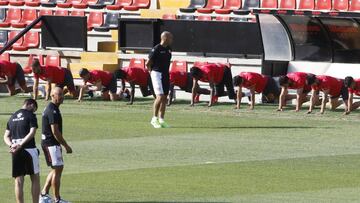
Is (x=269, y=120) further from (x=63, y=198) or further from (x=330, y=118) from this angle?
(x=63, y=198)

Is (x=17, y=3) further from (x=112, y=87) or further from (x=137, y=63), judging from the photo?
(x=112, y=87)

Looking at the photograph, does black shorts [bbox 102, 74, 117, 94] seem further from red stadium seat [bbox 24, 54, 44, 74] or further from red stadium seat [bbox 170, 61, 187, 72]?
red stadium seat [bbox 24, 54, 44, 74]

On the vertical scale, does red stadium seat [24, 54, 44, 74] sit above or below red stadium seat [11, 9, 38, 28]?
below

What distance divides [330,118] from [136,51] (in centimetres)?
843

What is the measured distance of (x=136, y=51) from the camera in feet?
118

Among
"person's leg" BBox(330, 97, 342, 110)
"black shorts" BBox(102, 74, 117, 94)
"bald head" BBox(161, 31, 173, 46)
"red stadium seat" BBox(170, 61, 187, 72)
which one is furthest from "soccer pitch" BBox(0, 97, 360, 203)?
"red stadium seat" BBox(170, 61, 187, 72)

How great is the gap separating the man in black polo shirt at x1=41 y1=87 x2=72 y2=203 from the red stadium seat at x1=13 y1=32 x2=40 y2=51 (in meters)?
23.7

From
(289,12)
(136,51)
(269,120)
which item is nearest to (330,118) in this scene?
(269,120)

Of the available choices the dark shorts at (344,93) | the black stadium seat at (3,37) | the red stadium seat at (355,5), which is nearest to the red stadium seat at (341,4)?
the red stadium seat at (355,5)

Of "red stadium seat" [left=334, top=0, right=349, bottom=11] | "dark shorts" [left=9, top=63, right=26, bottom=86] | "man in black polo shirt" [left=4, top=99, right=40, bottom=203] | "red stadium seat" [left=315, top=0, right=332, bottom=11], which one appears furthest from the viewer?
"red stadium seat" [left=315, top=0, right=332, bottom=11]

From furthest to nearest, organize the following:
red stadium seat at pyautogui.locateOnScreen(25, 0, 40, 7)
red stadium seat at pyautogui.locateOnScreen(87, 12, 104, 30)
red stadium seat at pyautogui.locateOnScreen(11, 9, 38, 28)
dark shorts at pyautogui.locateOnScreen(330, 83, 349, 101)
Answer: red stadium seat at pyautogui.locateOnScreen(25, 0, 40, 7) → red stadium seat at pyautogui.locateOnScreen(11, 9, 38, 28) → red stadium seat at pyautogui.locateOnScreen(87, 12, 104, 30) → dark shorts at pyautogui.locateOnScreen(330, 83, 349, 101)

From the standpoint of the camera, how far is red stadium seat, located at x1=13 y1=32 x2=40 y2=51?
131ft

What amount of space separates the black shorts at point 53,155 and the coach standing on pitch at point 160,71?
10.4m

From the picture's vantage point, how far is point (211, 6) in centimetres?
4003
